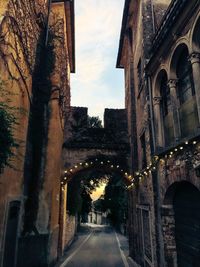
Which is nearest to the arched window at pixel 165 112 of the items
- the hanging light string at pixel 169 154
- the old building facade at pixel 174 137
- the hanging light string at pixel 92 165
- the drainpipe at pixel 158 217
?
the old building facade at pixel 174 137

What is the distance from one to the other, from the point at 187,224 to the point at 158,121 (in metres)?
3.27

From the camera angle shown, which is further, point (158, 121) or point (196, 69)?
point (158, 121)

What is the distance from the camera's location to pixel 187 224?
5.69 m

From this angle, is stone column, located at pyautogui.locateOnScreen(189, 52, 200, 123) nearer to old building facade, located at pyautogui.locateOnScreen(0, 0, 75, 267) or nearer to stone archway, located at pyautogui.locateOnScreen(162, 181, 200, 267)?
stone archway, located at pyautogui.locateOnScreen(162, 181, 200, 267)

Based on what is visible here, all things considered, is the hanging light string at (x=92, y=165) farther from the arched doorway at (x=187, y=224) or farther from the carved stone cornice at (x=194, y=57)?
the carved stone cornice at (x=194, y=57)

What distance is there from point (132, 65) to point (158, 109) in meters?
5.81

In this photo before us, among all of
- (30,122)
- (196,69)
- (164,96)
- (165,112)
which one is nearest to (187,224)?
(165,112)

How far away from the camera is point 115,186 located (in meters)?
26.3

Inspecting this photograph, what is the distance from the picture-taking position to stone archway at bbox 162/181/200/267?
5238 millimetres

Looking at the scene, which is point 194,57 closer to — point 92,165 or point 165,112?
point 165,112

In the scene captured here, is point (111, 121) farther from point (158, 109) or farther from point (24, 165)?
point (24, 165)

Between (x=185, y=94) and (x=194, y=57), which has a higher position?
(x=194, y=57)

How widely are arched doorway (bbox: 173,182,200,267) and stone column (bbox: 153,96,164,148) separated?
1701 mm

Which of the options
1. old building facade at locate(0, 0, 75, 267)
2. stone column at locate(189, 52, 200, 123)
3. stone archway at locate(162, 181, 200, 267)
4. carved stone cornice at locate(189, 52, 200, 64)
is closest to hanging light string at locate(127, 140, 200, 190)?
stone archway at locate(162, 181, 200, 267)
